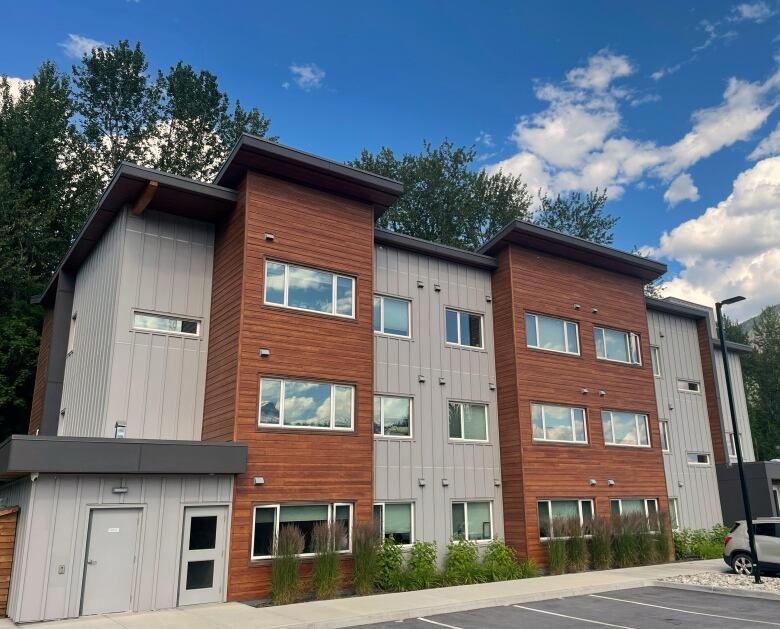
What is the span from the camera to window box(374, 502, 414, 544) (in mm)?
15766

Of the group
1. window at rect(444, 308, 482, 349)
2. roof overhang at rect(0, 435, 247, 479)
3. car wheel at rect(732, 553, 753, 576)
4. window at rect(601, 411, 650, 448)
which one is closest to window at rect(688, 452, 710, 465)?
window at rect(601, 411, 650, 448)

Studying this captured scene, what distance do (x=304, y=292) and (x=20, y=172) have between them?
20856 millimetres

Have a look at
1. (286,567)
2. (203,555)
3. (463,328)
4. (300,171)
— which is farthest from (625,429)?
(203,555)

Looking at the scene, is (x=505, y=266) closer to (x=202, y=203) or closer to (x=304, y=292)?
(x=304, y=292)

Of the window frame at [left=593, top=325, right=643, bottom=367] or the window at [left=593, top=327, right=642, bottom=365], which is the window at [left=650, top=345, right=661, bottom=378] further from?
the window at [left=593, top=327, right=642, bottom=365]

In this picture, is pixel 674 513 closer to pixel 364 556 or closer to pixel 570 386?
pixel 570 386

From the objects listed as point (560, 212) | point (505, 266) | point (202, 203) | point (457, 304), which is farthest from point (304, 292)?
point (560, 212)

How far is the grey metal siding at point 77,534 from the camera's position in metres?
10.8

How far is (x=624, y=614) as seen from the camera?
11820mm

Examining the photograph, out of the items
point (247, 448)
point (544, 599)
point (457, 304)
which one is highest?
point (457, 304)

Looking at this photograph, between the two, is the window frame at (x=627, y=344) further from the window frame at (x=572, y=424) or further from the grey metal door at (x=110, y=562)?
the grey metal door at (x=110, y=562)

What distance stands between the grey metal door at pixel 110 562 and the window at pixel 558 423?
11.0 metres

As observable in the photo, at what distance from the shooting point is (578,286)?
20.9 m

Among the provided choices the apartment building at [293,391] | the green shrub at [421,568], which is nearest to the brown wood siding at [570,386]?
the apartment building at [293,391]
